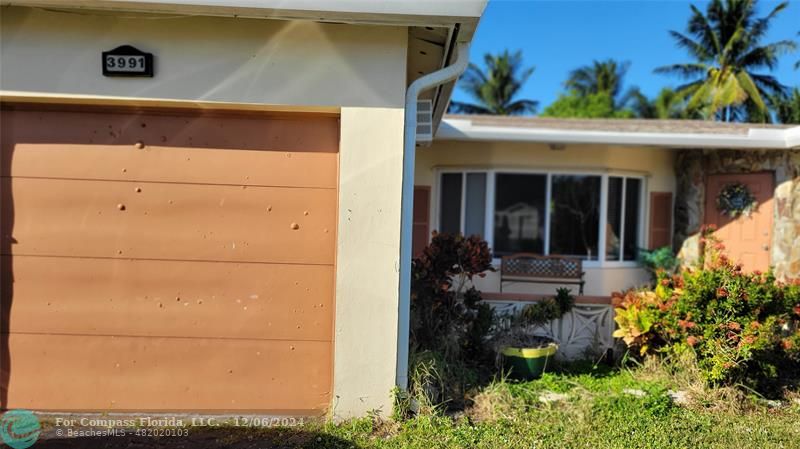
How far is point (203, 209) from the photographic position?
11.5ft

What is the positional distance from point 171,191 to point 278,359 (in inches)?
55.8

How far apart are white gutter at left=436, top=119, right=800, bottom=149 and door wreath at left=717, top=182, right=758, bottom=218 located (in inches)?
36.9

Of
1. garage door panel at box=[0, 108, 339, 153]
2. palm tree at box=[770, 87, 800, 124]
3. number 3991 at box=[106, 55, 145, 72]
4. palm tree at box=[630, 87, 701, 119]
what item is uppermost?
palm tree at box=[630, 87, 701, 119]

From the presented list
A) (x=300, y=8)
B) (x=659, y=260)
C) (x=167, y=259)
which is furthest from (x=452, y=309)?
(x=659, y=260)

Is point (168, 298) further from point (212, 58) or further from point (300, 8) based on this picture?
point (300, 8)

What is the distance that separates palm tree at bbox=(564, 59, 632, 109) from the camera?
2817 cm

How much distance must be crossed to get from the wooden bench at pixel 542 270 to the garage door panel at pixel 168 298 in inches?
180

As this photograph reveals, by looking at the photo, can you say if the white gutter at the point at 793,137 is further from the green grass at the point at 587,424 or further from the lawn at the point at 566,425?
the green grass at the point at 587,424

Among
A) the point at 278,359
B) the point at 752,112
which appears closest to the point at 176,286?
the point at 278,359

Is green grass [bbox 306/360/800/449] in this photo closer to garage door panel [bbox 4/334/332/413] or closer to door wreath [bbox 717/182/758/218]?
garage door panel [bbox 4/334/332/413]

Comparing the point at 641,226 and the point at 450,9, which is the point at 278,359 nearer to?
the point at 450,9

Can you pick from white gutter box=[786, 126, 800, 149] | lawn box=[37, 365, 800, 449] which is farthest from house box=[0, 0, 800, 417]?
white gutter box=[786, 126, 800, 149]

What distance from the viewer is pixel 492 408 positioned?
3.64 metres

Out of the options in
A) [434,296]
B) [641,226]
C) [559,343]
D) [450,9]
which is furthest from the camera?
[641,226]
